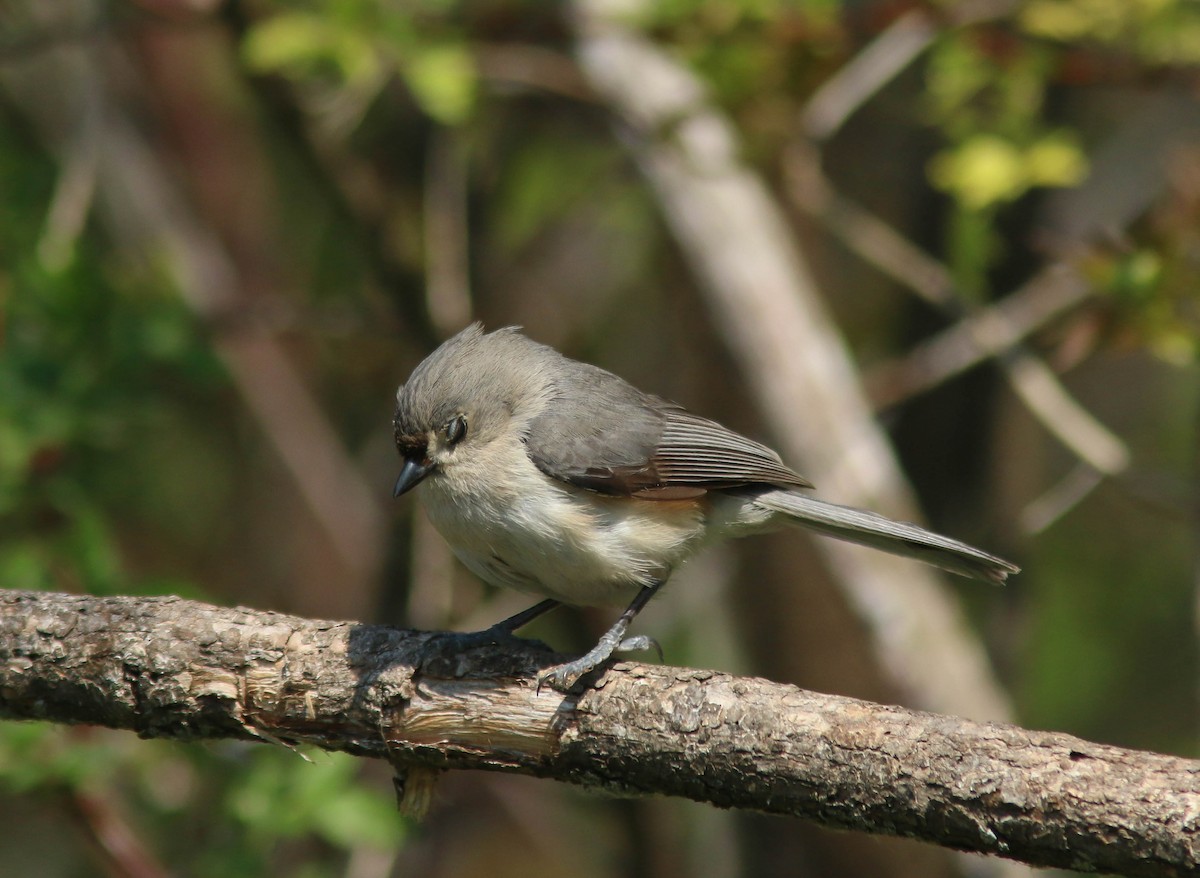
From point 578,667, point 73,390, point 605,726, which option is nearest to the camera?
point 605,726

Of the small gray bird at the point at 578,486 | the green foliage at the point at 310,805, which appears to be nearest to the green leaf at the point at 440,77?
the small gray bird at the point at 578,486

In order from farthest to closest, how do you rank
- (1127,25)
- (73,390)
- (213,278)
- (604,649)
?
(213,278) < (1127,25) < (73,390) < (604,649)

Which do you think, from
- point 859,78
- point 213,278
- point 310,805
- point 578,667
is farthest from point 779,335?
point 213,278

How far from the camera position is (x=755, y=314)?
5.06 metres

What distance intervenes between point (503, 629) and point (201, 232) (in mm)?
4476

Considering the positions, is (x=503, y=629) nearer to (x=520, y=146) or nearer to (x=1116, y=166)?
(x=520, y=146)

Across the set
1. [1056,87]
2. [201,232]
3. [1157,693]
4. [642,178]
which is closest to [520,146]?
[642,178]

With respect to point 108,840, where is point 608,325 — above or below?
above

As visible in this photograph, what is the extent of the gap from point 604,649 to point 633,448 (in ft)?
2.49

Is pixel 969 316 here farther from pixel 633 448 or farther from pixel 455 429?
pixel 455 429

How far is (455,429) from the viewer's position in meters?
3.39

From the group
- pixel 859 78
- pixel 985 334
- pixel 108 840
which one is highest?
pixel 859 78

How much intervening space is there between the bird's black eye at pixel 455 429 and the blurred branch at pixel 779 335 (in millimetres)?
1878

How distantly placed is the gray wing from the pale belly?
0.05m
